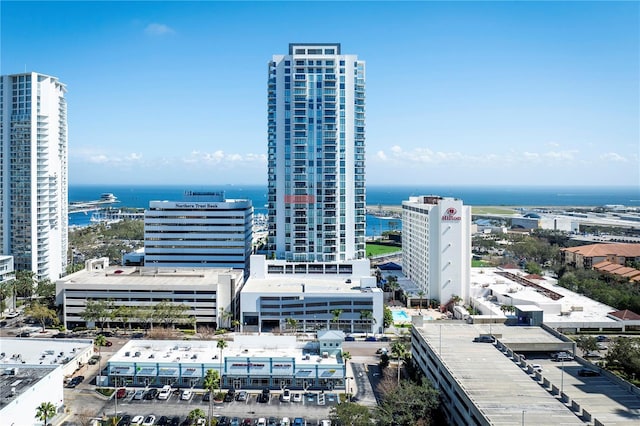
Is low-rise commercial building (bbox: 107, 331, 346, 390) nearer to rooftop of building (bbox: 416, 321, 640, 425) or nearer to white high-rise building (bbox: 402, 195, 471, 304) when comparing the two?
rooftop of building (bbox: 416, 321, 640, 425)

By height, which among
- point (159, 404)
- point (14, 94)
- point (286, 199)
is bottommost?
point (159, 404)

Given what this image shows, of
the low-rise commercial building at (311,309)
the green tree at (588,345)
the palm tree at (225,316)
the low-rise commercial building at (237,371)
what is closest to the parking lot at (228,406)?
the low-rise commercial building at (237,371)

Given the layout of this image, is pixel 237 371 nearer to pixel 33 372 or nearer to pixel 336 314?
pixel 33 372

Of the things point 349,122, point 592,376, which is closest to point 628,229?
point 349,122

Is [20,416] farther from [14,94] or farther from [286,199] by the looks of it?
[14,94]

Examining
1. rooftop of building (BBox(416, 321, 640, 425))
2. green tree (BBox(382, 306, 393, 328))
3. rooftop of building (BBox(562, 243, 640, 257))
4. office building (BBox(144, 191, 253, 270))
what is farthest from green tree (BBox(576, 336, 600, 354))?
rooftop of building (BBox(562, 243, 640, 257))

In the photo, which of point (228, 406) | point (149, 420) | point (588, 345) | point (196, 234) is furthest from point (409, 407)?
point (196, 234)
